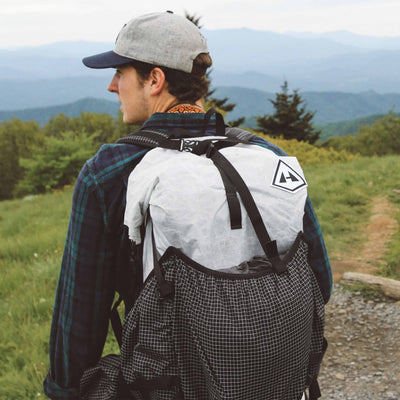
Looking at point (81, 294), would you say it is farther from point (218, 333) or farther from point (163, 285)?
point (218, 333)

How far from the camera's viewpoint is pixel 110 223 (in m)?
1.23

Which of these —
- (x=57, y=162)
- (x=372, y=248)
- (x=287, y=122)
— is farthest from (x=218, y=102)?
(x=372, y=248)

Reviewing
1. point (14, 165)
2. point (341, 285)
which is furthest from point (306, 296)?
point (14, 165)

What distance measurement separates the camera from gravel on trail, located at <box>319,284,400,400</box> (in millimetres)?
2814

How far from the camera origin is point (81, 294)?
50.6 inches

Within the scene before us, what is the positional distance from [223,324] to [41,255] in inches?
214

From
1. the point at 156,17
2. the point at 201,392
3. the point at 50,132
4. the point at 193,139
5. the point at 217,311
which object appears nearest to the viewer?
the point at 217,311

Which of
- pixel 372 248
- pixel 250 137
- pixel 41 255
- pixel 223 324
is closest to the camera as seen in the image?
pixel 223 324

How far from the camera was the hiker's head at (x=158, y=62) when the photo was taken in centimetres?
128

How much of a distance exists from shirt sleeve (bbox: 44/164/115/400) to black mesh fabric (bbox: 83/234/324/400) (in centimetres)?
23

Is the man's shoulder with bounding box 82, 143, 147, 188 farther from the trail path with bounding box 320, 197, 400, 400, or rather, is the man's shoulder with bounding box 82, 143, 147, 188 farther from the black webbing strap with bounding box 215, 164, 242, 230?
the trail path with bounding box 320, 197, 400, 400

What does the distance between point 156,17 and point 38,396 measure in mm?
2522


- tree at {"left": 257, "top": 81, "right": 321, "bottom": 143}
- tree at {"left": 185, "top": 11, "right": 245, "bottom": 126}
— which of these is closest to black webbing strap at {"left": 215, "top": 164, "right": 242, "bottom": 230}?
tree at {"left": 185, "top": 11, "right": 245, "bottom": 126}

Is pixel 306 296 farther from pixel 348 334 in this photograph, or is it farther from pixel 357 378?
pixel 348 334
